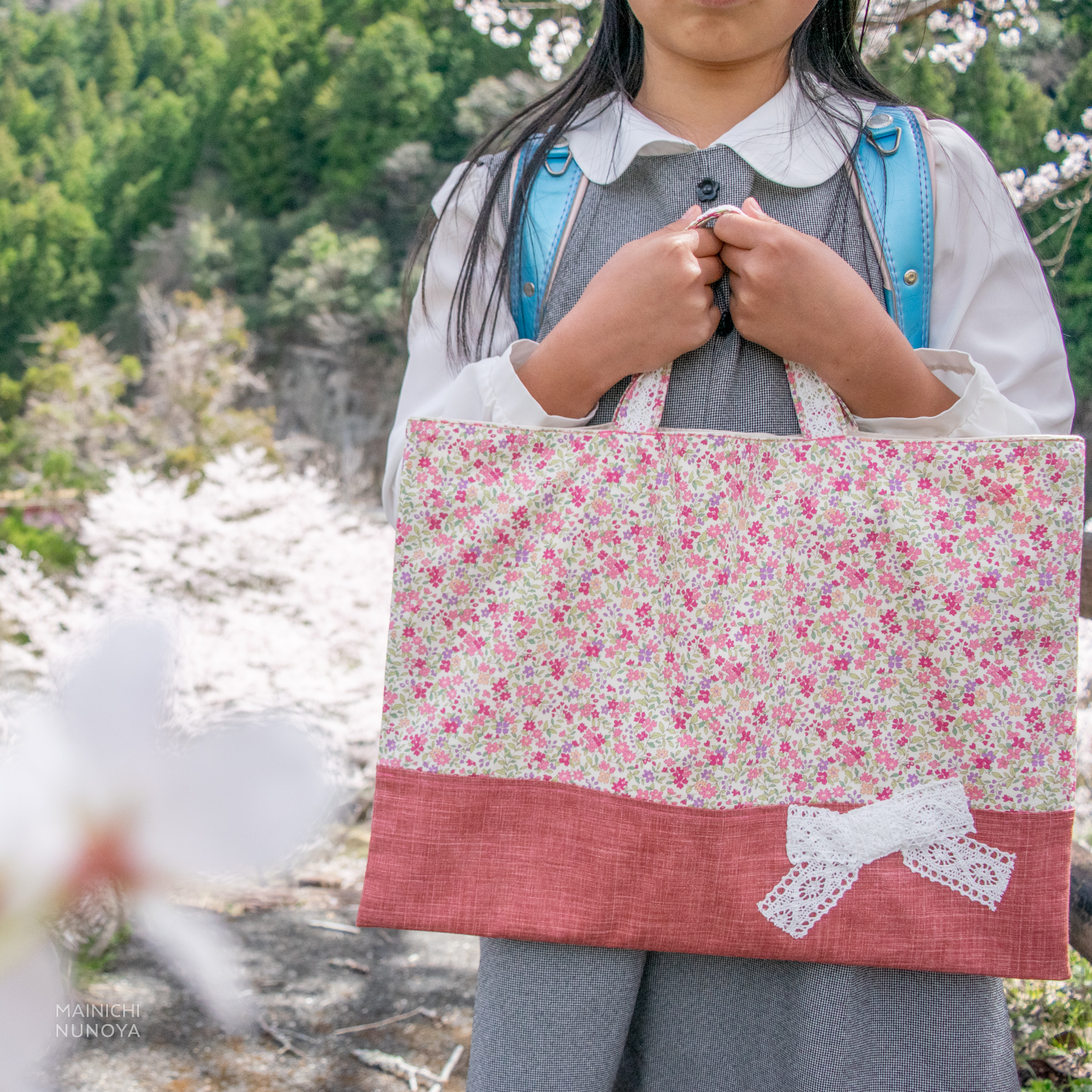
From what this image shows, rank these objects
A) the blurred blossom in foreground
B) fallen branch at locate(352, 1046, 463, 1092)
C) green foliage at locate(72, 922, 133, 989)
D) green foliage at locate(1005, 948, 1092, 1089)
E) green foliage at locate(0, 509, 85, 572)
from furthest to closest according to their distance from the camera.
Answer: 1. green foliage at locate(0, 509, 85, 572)
2. green foliage at locate(72, 922, 133, 989)
3. fallen branch at locate(352, 1046, 463, 1092)
4. the blurred blossom in foreground
5. green foliage at locate(1005, 948, 1092, 1089)

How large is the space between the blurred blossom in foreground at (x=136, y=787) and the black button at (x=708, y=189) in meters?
1.35

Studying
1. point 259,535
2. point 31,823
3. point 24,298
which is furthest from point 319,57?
point 31,823

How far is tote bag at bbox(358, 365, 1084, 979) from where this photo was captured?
0.64 metres

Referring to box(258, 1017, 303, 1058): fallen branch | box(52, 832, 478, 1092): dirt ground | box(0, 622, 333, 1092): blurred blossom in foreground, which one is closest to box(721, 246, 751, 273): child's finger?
box(0, 622, 333, 1092): blurred blossom in foreground

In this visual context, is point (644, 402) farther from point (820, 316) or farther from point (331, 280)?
point (331, 280)

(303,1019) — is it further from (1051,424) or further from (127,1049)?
(1051,424)

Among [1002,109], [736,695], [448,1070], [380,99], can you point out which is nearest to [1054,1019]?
[448,1070]

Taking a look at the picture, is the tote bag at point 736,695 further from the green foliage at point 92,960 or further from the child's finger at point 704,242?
the green foliage at point 92,960

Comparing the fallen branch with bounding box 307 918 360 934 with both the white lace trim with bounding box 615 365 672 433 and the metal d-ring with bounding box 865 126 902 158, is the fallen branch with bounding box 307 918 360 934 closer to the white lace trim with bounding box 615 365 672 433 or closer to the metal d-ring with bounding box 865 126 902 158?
the white lace trim with bounding box 615 365 672 433

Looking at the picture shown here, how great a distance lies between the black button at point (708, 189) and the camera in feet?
2.39

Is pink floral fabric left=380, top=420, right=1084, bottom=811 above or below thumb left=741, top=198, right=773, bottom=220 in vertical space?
below

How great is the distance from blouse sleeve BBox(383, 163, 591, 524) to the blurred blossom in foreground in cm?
108

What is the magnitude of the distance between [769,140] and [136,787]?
5.12 ft

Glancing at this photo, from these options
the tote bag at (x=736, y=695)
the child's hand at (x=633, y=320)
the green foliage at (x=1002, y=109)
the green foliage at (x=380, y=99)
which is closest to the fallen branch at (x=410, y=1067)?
the tote bag at (x=736, y=695)
